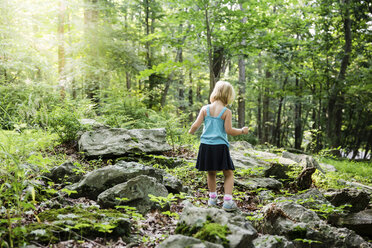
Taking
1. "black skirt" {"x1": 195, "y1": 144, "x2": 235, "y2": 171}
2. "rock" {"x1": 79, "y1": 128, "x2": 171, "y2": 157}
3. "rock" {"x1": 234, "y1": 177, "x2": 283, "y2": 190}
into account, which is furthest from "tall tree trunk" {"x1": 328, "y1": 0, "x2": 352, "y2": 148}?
"black skirt" {"x1": 195, "y1": 144, "x2": 235, "y2": 171}

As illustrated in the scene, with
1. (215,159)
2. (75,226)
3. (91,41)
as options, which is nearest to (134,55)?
(91,41)

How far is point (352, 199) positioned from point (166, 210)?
3584 millimetres

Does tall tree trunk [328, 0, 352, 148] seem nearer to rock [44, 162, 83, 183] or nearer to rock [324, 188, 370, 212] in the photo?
rock [324, 188, 370, 212]

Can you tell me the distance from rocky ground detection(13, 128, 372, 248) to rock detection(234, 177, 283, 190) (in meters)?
0.02

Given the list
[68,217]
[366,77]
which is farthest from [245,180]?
[366,77]

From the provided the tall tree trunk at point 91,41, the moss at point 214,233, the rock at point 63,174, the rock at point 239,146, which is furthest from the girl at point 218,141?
the tall tree trunk at point 91,41

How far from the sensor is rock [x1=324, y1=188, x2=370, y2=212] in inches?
180

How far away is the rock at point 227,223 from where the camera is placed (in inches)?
90.9

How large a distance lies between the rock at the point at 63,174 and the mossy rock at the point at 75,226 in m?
1.36

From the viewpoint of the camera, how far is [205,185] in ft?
17.5

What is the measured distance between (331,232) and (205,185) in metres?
2.60

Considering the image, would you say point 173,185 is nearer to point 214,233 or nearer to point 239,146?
point 214,233

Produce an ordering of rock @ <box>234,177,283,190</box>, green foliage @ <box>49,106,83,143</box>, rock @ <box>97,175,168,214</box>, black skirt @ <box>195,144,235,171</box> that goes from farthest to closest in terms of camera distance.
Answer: green foliage @ <box>49,106,83,143</box> < rock @ <box>234,177,283,190</box> < black skirt @ <box>195,144,235,171</box> < rock @ <box>97,175,168,214</box>

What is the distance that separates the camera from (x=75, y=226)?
2.38 meters
